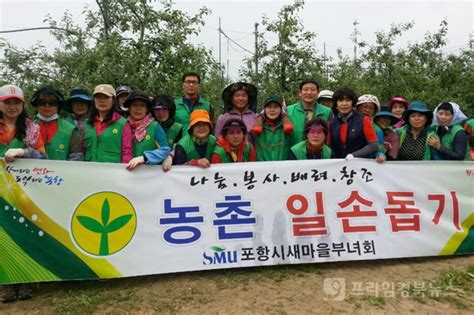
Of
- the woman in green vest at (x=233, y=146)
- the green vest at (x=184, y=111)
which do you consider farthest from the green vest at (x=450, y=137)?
the green vest at (x=184, y=111)

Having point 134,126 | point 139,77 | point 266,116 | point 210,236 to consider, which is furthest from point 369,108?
point 139,77

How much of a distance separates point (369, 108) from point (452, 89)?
8974 mm

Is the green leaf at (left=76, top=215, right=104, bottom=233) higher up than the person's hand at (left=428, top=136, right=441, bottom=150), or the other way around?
the person's hand at (left=428, top=136, right=441, bottom=150)

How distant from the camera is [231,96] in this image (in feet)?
15.1

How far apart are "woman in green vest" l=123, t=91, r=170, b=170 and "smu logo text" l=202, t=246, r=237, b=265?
1030 millimetres

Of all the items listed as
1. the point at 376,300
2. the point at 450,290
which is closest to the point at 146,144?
the point at 376,300

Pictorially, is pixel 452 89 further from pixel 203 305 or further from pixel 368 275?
pixel 203 305

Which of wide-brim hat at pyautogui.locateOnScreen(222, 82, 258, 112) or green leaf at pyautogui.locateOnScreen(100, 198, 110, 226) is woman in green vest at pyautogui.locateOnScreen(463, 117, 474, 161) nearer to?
wide-brim hat at pyautogui.locateOnScreen(222, 82, 258, 112)

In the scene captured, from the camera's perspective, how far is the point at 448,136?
445 cm

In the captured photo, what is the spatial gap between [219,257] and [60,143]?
191 cm

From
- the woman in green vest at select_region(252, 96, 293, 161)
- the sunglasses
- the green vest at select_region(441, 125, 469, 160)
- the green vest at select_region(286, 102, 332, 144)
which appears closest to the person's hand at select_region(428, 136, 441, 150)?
the green vest at select_region(441, 125, 469, 160)

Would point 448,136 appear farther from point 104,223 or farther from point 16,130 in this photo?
point 16,130

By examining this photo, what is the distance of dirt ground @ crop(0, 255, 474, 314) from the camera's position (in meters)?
3.29

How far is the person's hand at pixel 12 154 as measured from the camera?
3.51 m
